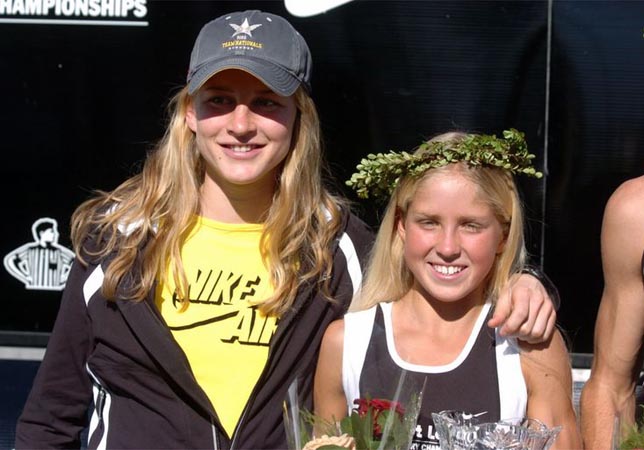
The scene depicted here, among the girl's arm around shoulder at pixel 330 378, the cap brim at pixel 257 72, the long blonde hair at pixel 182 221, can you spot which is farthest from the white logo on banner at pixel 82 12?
the girl's arm around shoulder at pixel 330 378

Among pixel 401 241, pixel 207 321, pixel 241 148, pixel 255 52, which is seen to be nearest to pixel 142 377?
pixel 207 321

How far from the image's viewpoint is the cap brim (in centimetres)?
256

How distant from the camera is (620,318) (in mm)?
2566

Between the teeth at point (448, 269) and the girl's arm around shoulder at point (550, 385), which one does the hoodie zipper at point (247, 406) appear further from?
the girl's arm around shoulder at point (550, 385)

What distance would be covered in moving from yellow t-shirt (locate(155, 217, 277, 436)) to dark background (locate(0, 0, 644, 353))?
2.59 ft

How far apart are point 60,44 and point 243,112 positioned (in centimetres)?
104

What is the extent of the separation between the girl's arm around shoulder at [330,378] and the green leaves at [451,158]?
1.12 feet

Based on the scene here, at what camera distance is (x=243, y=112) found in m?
2.61

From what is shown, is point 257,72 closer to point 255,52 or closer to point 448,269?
point 255,52

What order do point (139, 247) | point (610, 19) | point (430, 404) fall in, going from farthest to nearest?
point (610, 19) → point (139, 247) → point (430, 404)

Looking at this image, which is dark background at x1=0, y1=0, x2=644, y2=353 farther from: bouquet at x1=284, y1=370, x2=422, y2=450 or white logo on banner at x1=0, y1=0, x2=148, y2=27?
bouquet at x1=284, y1=370, x2=422, y2=450

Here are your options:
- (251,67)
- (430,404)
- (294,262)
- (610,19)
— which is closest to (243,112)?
(251,67)

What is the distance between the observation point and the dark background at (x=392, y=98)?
3271mm

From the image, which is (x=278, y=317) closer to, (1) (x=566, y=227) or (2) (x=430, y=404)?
(2) (x=430, y=404)
